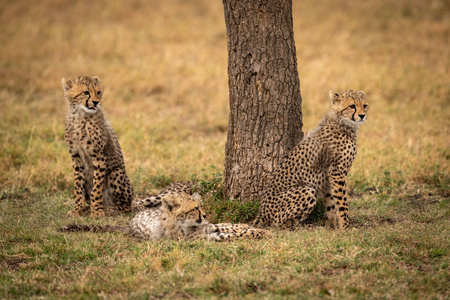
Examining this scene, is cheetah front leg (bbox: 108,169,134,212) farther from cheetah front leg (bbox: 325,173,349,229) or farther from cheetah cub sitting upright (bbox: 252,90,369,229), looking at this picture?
cheetah front leg (bbox: 325,173,349,229)

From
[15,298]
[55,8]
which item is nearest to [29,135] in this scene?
[15,298]

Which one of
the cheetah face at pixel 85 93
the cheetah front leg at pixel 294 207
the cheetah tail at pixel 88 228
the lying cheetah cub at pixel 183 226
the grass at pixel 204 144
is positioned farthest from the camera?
the cheetah face at pixel 85 93

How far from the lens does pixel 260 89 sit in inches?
225

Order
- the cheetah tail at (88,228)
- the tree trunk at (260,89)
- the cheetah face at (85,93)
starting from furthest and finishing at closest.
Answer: the cheetah face at (85,93), the tree trunk at (260,89), the cheetah tail at (88,228)

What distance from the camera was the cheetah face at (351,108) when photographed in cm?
557

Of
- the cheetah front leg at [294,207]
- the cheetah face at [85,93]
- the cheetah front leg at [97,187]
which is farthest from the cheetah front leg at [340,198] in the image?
the cheetah face at [85,93]

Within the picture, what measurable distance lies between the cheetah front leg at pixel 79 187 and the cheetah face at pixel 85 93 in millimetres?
538

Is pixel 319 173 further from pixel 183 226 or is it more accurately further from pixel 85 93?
pixel 85 93

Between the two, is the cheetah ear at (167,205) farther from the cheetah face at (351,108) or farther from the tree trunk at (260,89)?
the cheetah face at (351,108)

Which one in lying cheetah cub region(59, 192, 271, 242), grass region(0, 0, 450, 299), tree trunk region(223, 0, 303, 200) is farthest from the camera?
tree trunk region(223, 0, 303, 200)

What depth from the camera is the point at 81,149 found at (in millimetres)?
6238

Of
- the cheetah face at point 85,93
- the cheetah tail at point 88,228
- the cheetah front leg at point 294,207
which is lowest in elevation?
the cheetah tail at point 88,228

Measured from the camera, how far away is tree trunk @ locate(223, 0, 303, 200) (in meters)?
5.68

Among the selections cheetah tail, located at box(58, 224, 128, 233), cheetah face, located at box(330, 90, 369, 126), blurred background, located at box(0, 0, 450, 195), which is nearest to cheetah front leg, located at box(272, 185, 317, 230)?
cheetah face, located at box(330, 90, 369, 126)
